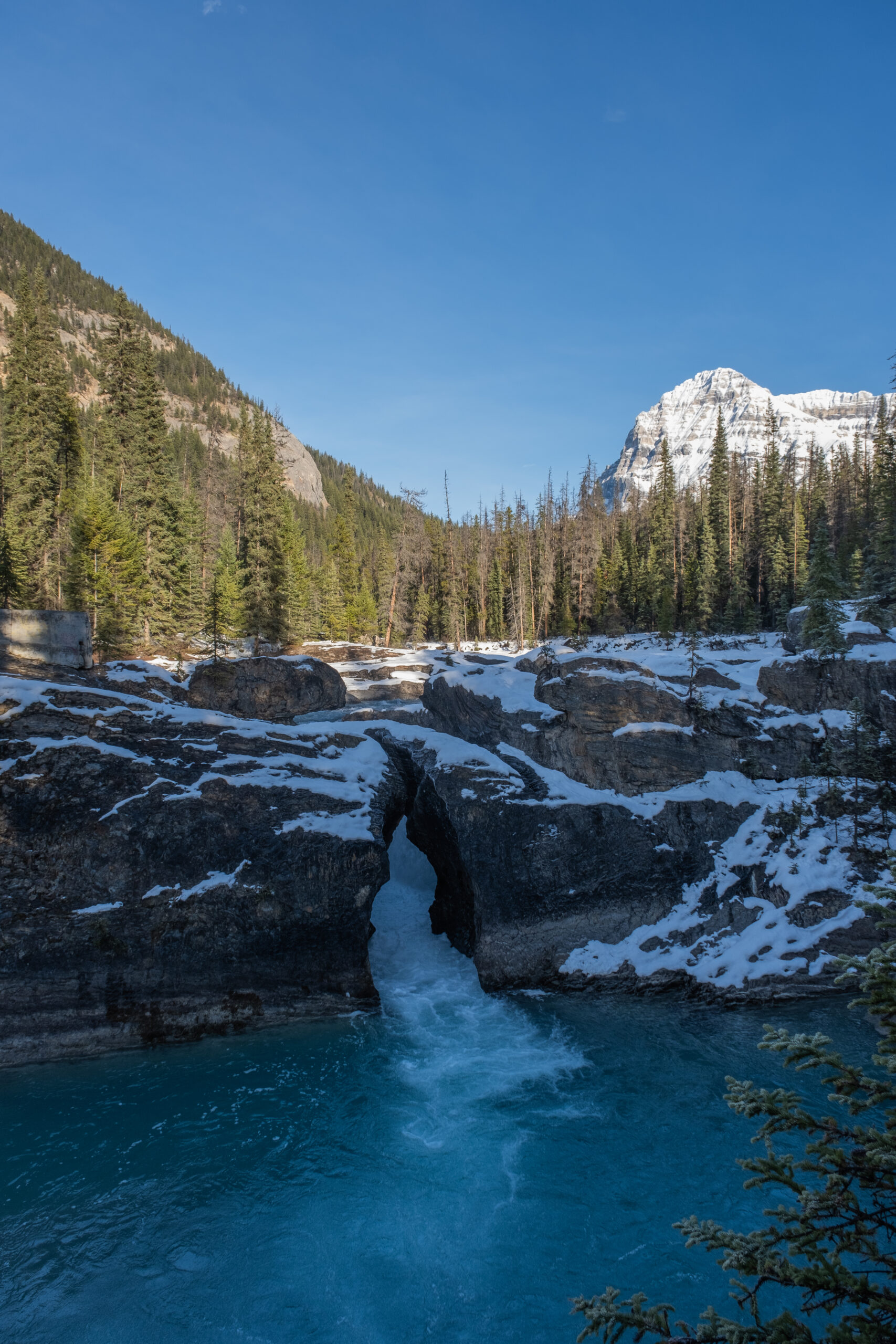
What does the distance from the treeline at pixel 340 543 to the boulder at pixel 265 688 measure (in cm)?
888

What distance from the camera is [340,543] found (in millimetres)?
71500

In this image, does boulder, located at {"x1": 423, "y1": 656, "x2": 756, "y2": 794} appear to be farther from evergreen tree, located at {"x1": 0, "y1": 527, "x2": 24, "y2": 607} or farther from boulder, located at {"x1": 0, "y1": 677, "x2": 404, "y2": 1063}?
evergreen tree, located at {"x1": 0, "y1": 527, "x2": 24, "y2": 607}

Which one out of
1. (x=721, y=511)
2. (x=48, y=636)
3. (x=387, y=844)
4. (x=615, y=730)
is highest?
(x=721, y=511)

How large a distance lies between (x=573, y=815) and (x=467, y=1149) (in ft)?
33.4

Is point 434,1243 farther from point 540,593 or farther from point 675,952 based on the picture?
point 540,593

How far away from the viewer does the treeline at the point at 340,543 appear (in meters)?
42.1

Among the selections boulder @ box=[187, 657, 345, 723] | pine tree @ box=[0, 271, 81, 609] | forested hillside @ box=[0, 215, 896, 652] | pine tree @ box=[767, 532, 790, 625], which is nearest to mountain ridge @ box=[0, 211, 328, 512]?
forested hillside @ box=[0, 215, 896, 652]

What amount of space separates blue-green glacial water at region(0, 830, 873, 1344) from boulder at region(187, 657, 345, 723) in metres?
18.3

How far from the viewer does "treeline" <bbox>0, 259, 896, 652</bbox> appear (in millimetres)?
42125

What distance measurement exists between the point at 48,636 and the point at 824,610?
112 feet

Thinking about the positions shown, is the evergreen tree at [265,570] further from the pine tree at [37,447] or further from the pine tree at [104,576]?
the pine tree at [37,447]

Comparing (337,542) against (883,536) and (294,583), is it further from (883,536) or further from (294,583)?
(883,536)

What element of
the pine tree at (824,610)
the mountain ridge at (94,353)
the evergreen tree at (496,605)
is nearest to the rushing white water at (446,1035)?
the pine tree at (824,610)

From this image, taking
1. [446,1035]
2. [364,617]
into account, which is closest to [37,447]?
[364,617]
